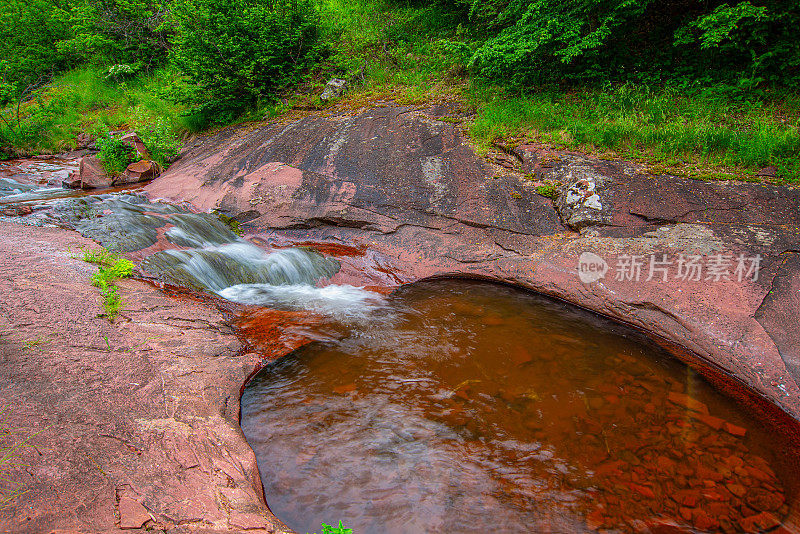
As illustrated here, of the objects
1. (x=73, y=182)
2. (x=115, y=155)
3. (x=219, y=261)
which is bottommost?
(x=219, y=261)

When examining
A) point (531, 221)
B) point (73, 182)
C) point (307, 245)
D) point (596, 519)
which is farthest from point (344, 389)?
point (73, 182)

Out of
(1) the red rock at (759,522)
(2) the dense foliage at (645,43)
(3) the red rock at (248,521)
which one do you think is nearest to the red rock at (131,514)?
(3) the red rock at (248,521)

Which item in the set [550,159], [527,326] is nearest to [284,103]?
[550,159]

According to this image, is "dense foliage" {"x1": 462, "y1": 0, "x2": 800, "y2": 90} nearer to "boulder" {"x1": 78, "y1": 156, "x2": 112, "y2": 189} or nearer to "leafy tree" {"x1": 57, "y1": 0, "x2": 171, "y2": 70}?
"boulder" {"x1": 78, "y1": 156, "x2": 112, "y2": 189}

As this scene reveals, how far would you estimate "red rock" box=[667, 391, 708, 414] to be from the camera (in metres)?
Result: 3.46

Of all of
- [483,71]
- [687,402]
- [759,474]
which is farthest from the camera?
[483,71]

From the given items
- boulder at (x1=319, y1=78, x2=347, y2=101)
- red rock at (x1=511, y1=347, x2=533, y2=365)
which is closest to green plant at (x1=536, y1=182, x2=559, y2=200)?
red rock at (x1=511, y1=347, x2=533, y2=365)

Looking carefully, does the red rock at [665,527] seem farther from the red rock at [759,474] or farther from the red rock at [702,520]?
the red rock at [759,474]

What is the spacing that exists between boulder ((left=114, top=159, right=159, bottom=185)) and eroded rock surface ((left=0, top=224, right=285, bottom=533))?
18.9 ft

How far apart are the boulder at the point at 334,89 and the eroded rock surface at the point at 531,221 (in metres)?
1.07

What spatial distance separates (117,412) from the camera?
100 inches

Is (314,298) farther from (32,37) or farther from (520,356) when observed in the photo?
(32,37)

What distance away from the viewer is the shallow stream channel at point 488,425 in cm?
259

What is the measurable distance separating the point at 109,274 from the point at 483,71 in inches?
290
